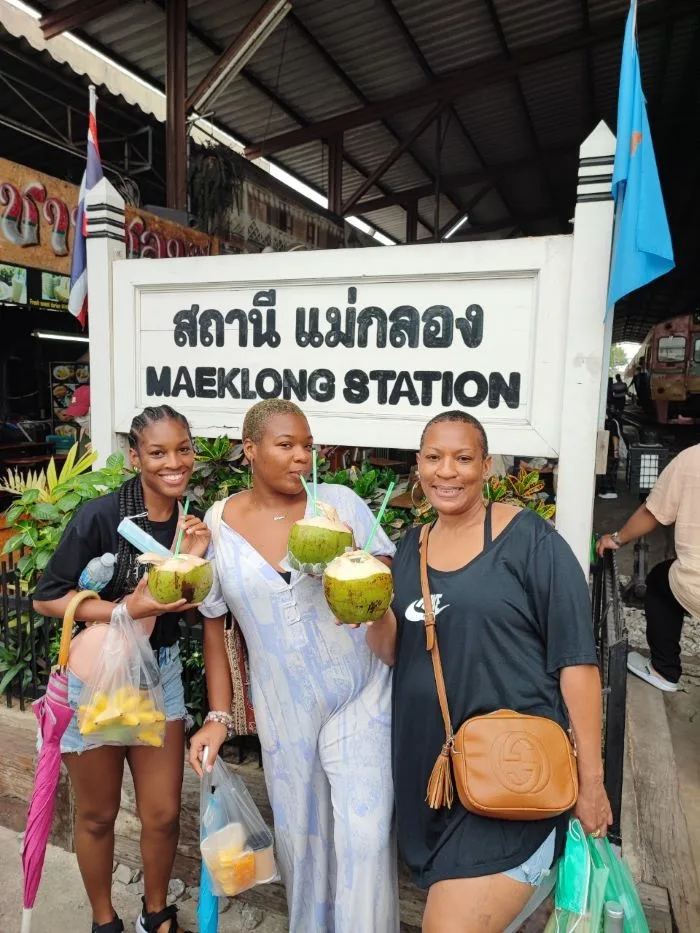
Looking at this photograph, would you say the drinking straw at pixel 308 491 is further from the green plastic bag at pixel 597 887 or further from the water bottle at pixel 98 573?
the green plastic bag at pixel 597 887

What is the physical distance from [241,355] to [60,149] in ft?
22.1

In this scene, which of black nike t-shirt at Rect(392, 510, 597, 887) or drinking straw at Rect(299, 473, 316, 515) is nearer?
black nike t-shirt at Rect(392, 510, 597, 887)

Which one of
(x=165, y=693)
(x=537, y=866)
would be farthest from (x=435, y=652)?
(x=165, y=693)

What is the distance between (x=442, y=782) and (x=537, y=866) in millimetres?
302

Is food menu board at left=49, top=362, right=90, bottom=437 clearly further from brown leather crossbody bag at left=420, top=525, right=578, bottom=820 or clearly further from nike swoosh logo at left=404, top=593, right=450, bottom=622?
brown leather crossbody bag at left=420, top=525, right=578, bottom=820

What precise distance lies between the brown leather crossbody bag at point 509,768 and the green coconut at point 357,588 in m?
0.38

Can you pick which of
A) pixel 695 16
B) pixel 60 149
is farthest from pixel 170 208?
pixel 695 16

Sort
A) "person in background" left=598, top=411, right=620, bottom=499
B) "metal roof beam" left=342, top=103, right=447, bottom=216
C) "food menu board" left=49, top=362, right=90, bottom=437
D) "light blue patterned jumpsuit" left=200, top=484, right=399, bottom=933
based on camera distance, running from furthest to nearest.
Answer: "food menu board" left=49, top=362, right=90, bottom=437, "metal roof beam" left=342, top=103, right=447, bottom=216, "person in background" left=598, top=411, right=620, bottom=499, "light blue patterned jumpsuit" left=200, top=484, right=399, bottom=933

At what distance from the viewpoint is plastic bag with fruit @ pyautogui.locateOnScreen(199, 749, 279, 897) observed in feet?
6.15

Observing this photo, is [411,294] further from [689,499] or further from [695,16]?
[695,16]

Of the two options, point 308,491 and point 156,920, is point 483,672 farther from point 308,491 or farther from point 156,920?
point 156,920

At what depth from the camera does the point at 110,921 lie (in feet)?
7.17

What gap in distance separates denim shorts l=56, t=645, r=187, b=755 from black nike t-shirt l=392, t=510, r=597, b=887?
2.89 feet

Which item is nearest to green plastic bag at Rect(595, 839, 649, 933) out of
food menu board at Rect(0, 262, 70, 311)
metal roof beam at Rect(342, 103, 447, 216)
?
food menu board at Rect(0, 262, 70, 311)
